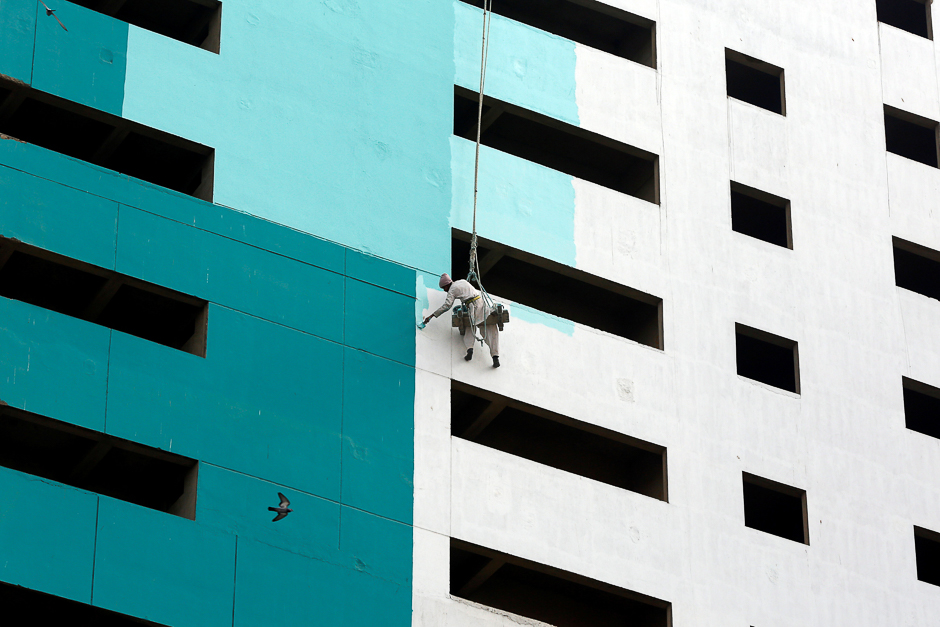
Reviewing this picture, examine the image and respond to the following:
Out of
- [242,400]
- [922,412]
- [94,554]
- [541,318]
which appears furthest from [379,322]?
[922,412]

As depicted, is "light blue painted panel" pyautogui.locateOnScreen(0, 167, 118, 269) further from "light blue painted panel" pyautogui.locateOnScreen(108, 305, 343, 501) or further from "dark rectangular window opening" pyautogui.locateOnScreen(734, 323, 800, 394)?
"dark rectangular window opening" pyautogui.locateOnScreen(734, 323, 800, 394)

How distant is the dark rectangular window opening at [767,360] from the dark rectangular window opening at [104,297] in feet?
29.9

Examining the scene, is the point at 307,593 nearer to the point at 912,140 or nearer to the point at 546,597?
the point at 546,597

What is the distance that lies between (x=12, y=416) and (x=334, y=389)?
4285 mm

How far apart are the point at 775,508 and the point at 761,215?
5.41 meters

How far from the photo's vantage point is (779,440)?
25.3 metres

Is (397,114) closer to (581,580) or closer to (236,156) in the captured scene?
(236,156)

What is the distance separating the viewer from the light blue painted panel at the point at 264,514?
20.7 m

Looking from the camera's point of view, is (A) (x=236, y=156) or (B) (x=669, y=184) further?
(B) (x=669, y=184)

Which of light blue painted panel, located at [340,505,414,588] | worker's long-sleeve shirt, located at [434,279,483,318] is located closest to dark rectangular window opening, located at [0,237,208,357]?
light blue painted panel, located at [340,505,414,588]

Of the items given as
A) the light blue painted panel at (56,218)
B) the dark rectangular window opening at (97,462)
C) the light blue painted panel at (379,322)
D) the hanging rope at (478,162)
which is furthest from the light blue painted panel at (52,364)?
the hanging rope at (478,162)

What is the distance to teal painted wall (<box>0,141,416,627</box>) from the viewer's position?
19891mm

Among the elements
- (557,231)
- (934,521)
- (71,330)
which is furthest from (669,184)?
(71,330)

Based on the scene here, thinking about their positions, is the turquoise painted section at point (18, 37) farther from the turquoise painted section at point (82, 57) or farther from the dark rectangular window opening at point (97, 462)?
the dark rectangular window opening at point (97, 462)
